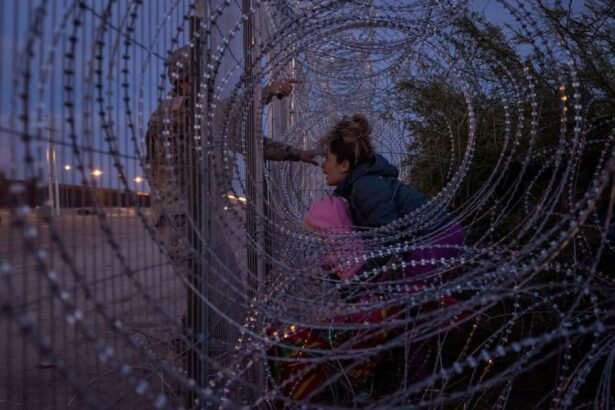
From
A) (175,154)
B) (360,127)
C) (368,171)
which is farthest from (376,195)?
(175,154)

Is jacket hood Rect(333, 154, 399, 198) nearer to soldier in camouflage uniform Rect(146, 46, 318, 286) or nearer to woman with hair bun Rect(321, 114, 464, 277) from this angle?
woman with hair bun Rect(321, 114, 464, 277)

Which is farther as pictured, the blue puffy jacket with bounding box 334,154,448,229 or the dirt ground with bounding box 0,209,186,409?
the blue puffy jacket with bounding box 334,154,448,229

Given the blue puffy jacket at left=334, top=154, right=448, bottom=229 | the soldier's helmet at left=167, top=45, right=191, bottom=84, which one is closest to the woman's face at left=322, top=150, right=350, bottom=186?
the blue puffy jacket at left=334, top=154, right=448, bottom=229

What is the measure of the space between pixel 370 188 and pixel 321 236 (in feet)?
1.23

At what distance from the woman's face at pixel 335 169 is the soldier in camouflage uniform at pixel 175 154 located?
3.40 feet

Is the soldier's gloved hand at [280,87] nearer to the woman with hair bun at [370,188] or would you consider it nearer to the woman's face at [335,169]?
the woman with hair bun at [370,188]

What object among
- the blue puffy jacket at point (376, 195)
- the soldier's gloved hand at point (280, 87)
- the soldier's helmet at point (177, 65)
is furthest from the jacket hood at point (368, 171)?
the soldier's helmet at point (177, 65)

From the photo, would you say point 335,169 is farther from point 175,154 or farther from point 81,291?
point 81,291

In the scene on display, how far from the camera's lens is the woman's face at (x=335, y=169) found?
333cm

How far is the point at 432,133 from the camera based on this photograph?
501cm

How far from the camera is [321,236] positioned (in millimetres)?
2791

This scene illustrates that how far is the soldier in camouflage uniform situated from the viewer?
1.80 metres

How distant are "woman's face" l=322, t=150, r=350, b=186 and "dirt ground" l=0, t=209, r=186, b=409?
1131 mm

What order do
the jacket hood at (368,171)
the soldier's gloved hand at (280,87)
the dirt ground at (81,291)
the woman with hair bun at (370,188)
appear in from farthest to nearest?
the soldier's gloved hand at (280,87) → the jacket hood at (368,171) → the woman with hair bun at (370,188) → the dirt ground at (81,291)
